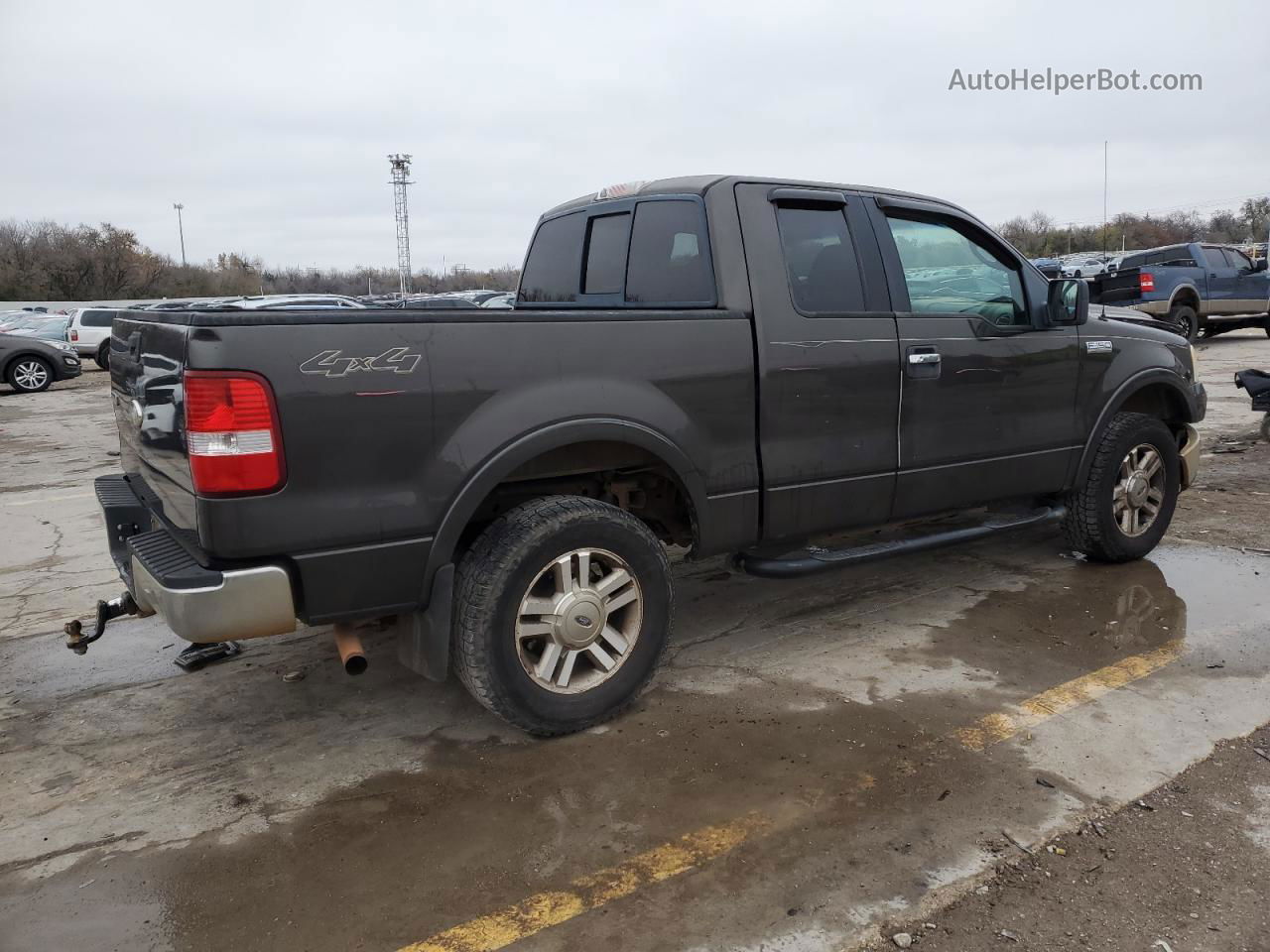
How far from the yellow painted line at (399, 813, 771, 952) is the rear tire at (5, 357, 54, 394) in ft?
66.1

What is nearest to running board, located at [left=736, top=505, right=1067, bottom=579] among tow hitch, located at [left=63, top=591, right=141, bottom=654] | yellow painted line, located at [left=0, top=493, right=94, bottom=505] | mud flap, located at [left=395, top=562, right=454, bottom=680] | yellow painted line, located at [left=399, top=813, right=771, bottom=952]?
yellow painted line, located at [left=399, top=813, right=771, bottom=952]

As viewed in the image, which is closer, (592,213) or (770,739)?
(770,739)

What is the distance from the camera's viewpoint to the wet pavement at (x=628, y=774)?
2.54m

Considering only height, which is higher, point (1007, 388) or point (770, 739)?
point (1007, 388)

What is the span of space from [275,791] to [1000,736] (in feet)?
8.13

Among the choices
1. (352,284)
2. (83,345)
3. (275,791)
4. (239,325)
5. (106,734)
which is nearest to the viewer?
(239,325)

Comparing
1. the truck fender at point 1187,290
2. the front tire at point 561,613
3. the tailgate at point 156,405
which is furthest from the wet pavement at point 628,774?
the truck fender at point 1187,290

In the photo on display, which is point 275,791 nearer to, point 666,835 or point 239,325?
point 666,835

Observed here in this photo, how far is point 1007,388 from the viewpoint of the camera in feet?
15.0

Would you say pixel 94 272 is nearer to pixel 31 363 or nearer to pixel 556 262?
pixel 31 363

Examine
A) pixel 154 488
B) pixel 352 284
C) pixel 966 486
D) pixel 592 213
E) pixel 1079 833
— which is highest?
pixel 352 284

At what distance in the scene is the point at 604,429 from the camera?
3363mm

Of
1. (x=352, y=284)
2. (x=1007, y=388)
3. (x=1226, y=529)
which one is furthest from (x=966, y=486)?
(x=352, y=284)

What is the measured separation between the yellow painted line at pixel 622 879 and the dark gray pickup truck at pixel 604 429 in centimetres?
78
